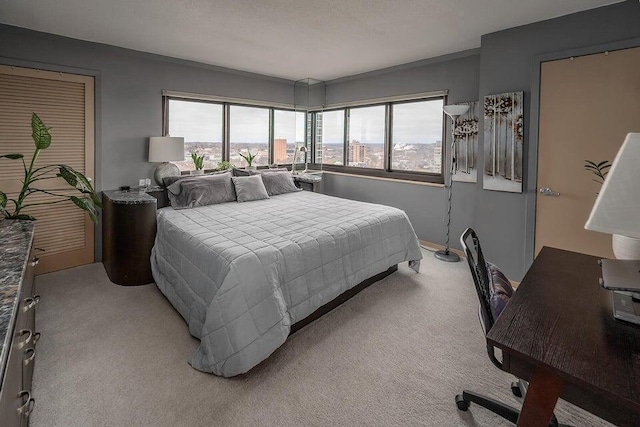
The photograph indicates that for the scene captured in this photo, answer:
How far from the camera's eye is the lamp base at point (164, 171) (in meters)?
4.34

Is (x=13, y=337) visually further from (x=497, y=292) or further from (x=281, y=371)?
(x=497, y=292)

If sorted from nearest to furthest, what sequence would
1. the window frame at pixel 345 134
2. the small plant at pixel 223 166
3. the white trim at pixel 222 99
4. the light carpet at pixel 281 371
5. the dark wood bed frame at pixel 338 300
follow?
the light carpet at pixel 281 371, the dark wood bed frame at pixel 338 300, the white trim at pixel 222 99, the window frame at pixel 345 134, the small plant at pixel 223 166

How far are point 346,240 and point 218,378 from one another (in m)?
1.46

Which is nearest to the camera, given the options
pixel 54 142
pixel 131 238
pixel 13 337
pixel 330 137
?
pixel 13 337

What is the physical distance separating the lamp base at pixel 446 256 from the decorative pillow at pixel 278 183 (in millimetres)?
2159

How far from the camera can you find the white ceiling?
9.30ft

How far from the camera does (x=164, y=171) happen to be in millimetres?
4359

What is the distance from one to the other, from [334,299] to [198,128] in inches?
129

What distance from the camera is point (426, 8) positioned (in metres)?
2.90

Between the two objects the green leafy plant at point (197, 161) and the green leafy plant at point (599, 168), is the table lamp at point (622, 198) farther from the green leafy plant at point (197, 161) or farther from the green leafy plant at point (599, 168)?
the green leafy plant at point (197, 161)

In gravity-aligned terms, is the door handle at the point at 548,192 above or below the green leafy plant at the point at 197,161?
below

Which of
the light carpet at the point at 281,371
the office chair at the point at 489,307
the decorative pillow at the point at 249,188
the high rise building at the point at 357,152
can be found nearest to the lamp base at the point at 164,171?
the decorative pillow at the point at 249,188

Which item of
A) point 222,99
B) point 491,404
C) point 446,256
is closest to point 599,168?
point 446,256

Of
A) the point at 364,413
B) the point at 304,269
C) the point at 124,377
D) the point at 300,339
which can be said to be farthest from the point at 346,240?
the point at 124,377
